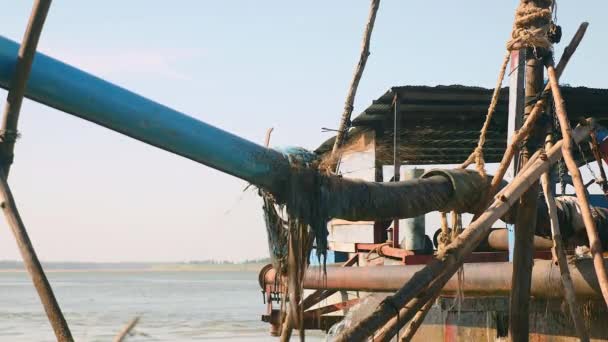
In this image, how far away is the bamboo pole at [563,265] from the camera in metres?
6.84

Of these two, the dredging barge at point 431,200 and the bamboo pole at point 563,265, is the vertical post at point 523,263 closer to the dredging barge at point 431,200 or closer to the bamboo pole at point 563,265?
the dredging barge at point 431,200

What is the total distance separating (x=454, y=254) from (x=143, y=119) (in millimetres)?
2132

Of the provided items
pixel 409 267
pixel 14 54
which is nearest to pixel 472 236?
pixel 14 54

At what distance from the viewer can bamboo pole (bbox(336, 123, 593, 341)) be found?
5496 millimetres

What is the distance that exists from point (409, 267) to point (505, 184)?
280 centimetres

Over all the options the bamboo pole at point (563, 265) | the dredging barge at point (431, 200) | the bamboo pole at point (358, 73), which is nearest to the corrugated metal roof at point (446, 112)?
the dredging barge at point (431, 200)

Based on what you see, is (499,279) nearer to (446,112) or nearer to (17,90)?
(17,90)

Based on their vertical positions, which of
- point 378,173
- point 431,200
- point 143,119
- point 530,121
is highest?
point 530,121

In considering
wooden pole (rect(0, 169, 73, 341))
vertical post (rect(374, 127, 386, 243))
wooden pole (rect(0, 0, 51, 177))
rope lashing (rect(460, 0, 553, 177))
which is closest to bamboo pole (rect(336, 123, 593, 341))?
rope lashing (rect(460, 0, 553, 177))

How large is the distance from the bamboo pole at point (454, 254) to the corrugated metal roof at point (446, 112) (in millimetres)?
7173

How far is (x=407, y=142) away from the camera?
17125mm

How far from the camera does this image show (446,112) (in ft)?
48.9

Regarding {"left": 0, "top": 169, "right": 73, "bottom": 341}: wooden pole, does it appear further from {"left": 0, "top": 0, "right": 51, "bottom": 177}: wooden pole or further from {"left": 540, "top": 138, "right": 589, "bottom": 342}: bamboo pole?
{"left": 540, "top": 138, "right": 589, "bottom": 342}: bamboo pole

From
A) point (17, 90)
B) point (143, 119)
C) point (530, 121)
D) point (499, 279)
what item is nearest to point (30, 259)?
point (17, 90)
